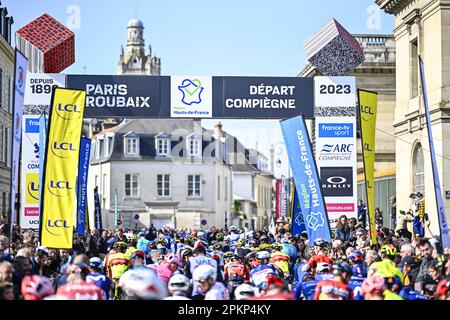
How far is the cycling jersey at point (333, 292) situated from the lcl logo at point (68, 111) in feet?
32.1

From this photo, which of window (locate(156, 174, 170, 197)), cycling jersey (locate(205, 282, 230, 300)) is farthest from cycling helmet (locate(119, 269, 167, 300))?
window (locate(156, 174, 170, 197))

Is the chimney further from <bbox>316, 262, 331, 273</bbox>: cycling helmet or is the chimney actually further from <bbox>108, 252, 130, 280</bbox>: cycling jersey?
<bbox>316, 262, 331, 273</bbox>: cycling helmet

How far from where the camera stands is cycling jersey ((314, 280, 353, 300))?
11.1 meters

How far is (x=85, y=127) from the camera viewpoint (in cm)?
10750

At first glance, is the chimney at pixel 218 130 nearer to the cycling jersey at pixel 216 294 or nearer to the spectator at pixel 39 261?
the spectator at pixel 39 261

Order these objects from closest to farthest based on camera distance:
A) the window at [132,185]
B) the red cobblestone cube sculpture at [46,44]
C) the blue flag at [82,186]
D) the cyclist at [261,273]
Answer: the cyclist at [261,273] < the blue flag at [82,186] < the red cobblestone cube sculpture at [46,44] < the window at [132,185]

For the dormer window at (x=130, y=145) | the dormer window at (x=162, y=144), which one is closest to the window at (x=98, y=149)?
the dormer window at (x=130, y=145)

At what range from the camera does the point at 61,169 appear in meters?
19.5

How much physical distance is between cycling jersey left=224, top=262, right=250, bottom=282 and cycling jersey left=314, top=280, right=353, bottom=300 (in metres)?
5.82

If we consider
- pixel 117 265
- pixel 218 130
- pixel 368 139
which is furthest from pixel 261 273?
pixel 218 130

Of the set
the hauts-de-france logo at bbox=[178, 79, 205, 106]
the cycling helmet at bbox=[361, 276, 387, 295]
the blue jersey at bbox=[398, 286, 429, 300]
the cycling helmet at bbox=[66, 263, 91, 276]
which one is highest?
the hauts-de-france logo at bbox=[178, 79, 205, 106]

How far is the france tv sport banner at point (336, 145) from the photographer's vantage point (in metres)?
31.1

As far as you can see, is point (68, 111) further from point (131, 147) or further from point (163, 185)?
point (131, 147)

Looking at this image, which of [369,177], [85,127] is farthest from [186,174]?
[369,177]
